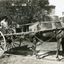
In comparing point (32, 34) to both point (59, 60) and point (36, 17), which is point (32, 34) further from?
point (36, 17)

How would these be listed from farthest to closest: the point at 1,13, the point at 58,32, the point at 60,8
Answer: the point at 60,8 → the point at 1,13 → the point at 58,32

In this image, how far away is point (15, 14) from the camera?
14.7 m

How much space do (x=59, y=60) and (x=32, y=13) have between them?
9626 mm

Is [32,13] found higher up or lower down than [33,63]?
higher up

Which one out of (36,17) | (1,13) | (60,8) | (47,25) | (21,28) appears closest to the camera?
(47,25)

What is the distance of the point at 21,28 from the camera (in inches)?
345

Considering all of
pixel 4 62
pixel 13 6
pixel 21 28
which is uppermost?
pixel 13 6

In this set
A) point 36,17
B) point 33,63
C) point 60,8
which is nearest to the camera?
point 33,63

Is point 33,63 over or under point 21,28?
under

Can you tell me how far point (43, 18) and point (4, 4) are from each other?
14.9 ft

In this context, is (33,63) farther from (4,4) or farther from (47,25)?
(4,4)

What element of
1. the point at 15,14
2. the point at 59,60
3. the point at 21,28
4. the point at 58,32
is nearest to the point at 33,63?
→ the point at 59,60

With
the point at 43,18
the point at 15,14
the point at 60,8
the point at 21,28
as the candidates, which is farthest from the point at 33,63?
the point at 60,8

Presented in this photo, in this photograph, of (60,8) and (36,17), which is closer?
(36,17)
